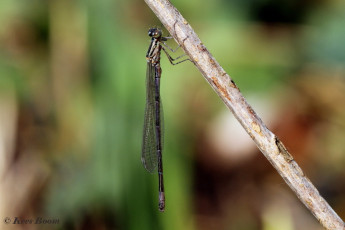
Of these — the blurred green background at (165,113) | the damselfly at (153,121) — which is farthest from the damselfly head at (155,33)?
the blurred green background at (165,113)

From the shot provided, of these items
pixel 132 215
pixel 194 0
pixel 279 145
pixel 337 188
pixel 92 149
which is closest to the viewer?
pixel 279 145

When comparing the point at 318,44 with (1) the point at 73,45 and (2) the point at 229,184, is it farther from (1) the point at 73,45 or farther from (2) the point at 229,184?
(1) the point at 73,45

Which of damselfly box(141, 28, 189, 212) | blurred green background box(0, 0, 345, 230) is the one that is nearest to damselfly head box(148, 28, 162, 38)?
damselfly box(141, 28, 189, 212)

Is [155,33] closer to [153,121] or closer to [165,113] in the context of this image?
[153,121]

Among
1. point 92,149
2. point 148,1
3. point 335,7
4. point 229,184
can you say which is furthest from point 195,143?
point 148,1

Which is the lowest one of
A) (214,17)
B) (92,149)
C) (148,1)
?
(92,149)

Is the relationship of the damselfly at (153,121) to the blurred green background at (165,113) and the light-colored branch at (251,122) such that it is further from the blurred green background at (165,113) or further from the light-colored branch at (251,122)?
the light-colored branch at (251,122)

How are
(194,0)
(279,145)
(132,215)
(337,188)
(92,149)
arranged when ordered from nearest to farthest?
(279,145), (132,215), (92,149), (194,0), (337,188)
